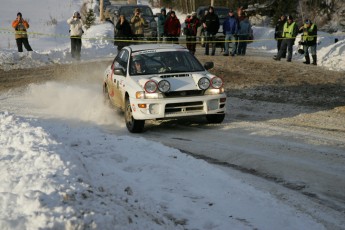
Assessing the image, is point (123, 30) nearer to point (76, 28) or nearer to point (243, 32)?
point (76, 28)

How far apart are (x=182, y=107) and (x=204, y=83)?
660mm

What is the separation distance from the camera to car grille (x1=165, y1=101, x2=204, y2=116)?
10242 millimetres

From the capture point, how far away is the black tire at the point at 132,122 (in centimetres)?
1046

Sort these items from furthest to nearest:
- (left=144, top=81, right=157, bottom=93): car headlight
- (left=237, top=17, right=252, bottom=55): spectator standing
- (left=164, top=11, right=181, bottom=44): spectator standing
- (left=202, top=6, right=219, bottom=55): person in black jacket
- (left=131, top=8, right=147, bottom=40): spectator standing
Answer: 1. (left=237, top=17, right=252, bottom=55): spectator standing
2. (left=202, top=6, right=219, bottom=55): person in black jacket
3. (left=164, top=11, right=181, bottom=44): spectator standing
4. (left=131, top=8, right=147, bottom=40): spectator standing
5. (left=144, top=81, right=157, bottom=93): car headlight

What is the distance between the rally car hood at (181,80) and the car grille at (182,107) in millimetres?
292

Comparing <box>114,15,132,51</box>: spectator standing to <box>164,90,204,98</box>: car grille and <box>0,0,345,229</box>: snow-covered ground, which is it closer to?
<box>164,90,204,98</box>: car grille

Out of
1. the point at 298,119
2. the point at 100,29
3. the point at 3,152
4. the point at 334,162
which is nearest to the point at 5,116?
the point at 3,152

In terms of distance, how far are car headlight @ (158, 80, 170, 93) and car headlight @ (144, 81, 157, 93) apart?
0.31ft

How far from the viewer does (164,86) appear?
10.2 metres

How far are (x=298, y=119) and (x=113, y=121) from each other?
4.03m

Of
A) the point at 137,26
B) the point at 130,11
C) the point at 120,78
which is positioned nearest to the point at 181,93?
the point at 120,78

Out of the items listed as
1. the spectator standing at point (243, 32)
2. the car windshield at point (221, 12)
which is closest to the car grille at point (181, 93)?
the spectator standing at point (243, 32)

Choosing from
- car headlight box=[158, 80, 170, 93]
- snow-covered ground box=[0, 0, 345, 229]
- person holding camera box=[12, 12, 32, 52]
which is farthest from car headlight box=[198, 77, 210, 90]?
person holding camera box=[12, 12, 32, 52]

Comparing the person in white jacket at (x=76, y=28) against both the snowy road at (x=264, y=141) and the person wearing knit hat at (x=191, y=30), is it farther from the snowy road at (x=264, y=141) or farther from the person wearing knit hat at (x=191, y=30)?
the snowy road at (x=264, y=141)
